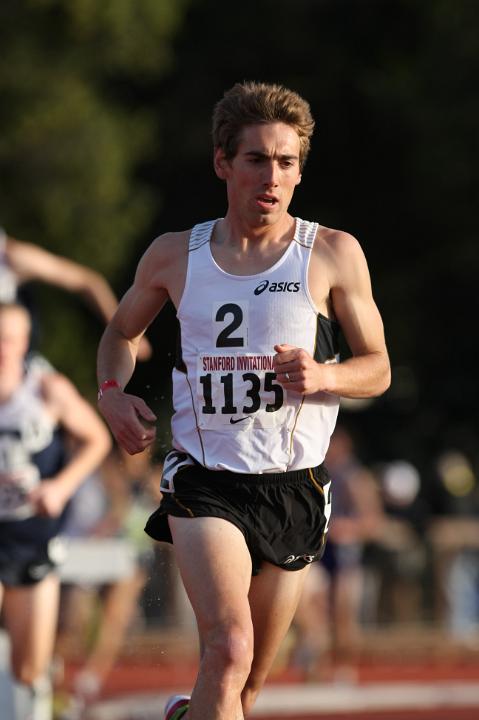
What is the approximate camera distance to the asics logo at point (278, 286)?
5688 millimetres

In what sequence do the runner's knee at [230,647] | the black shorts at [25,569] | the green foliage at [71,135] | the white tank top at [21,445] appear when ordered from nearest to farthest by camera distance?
the runner's knee at [230,647] → the black shorts at [25,569] → the white tank top at [21,445] → the green foliage at [71,135]

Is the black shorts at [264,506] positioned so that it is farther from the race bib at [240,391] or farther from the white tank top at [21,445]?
the white tank top at [21,445]

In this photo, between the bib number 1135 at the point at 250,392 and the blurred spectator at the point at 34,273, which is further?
the blurred spectator at the point at 34,273

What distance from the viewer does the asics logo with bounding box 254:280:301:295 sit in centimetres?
569

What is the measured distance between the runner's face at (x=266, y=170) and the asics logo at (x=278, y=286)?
240mm

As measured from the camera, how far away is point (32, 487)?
8312mm

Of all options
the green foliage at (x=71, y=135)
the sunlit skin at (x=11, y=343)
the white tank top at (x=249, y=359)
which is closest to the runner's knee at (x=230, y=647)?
the white tank top at (x=249, y=359)

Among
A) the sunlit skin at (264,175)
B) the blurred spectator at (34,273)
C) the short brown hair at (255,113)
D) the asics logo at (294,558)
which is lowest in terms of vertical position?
the asics logo at (294,558)

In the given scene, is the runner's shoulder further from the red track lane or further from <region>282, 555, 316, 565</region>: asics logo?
the red track lane

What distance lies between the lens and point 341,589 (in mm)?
14320

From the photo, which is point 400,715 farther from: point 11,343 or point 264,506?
point 264,506

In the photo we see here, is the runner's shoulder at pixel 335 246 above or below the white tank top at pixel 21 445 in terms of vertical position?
above

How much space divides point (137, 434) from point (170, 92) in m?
24.6

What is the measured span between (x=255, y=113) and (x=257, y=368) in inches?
36.1
